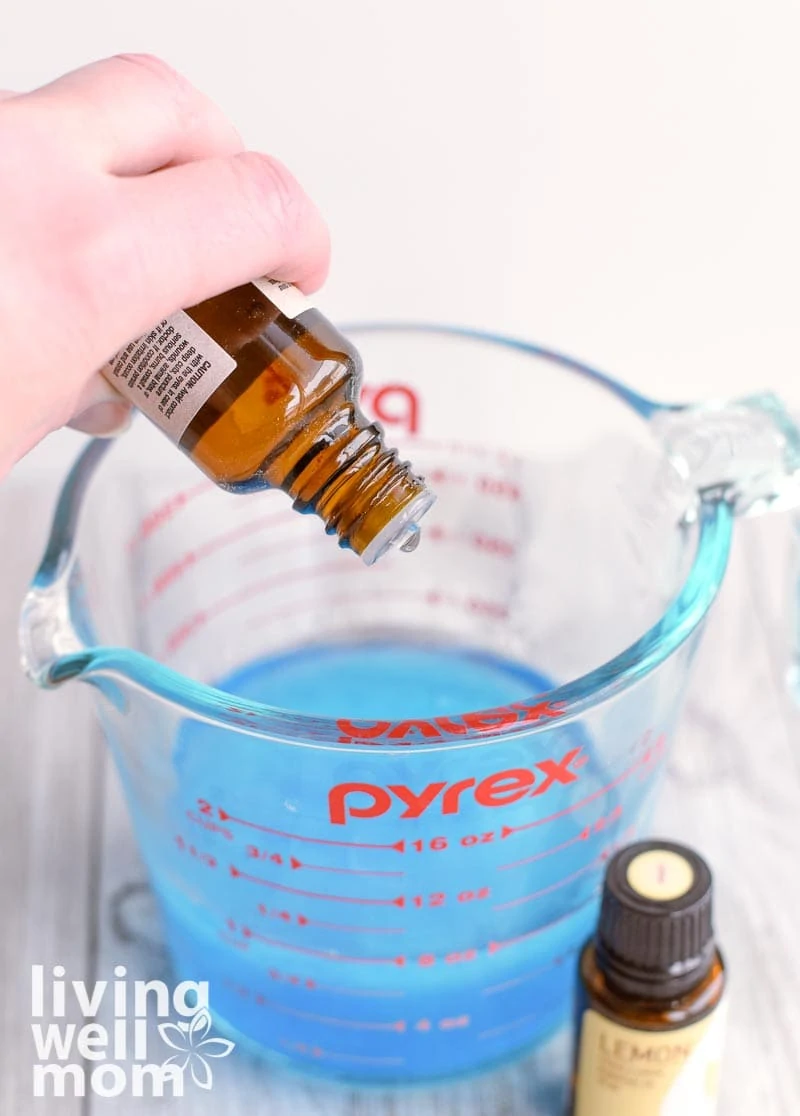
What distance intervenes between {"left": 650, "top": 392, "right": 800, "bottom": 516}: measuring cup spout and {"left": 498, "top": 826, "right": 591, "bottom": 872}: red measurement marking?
19 cm

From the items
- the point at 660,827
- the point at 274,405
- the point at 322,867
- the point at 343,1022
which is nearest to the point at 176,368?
the point at 274,405

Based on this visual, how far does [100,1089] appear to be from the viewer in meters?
0.78

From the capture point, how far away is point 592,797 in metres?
0.72

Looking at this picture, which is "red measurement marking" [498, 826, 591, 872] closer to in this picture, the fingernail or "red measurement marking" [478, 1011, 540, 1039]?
"red measurement marking" [478, 1011, 540, 1039]

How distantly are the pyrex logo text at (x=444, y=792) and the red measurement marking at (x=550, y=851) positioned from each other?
5 centimetres

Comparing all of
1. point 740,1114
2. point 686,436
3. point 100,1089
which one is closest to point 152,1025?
point 100,1089

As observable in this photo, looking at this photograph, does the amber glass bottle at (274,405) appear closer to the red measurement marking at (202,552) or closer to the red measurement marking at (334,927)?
the red measurement marking at (334,927)

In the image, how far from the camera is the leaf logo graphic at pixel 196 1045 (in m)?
0.79

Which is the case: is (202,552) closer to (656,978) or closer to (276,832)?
(276,832)

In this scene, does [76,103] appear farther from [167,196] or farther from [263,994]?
[263,994]

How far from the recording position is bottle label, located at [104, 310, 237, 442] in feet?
1.86

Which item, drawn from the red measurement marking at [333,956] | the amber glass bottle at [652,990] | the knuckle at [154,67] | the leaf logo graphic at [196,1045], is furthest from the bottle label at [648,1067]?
the knuckle at [154,67]

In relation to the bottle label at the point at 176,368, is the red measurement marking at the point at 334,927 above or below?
below

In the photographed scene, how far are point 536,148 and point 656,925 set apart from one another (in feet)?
2.01
